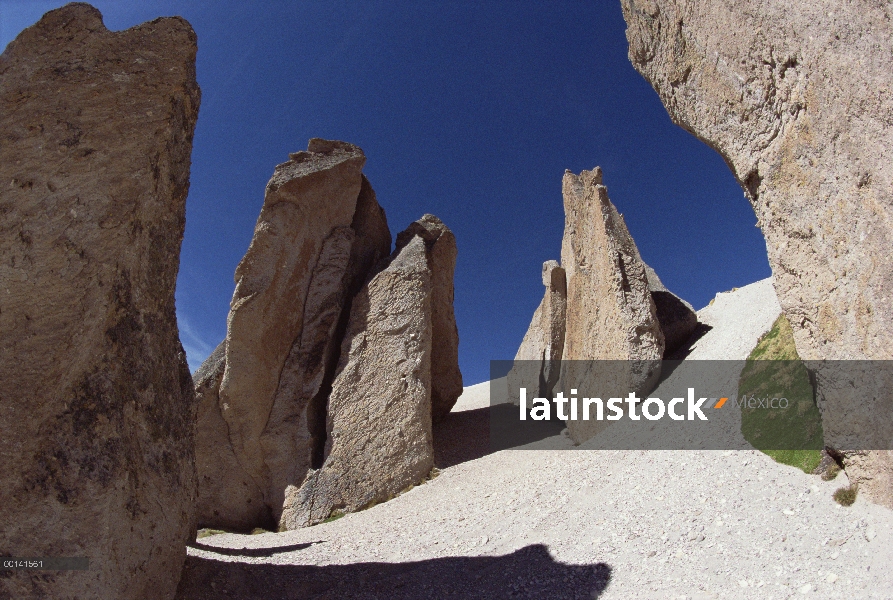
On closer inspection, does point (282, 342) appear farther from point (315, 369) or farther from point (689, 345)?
point (689, 345)

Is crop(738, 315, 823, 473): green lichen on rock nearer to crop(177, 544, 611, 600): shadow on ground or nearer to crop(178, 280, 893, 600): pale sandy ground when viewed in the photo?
crop(178, 280, 893, 600): pale sandy ground

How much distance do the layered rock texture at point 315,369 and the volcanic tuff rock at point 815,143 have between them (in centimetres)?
892

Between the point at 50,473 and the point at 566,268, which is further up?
the point at 566,268

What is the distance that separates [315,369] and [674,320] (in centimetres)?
1047

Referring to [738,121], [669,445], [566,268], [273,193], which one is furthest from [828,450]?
[273,193]

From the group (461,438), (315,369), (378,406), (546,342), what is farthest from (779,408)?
(546,342)

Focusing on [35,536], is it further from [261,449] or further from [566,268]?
[566,268]

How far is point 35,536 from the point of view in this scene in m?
4.24

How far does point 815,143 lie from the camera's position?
736 centimetres

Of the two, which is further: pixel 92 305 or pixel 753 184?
pixel 753 184

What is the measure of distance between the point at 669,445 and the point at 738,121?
585 centimetres

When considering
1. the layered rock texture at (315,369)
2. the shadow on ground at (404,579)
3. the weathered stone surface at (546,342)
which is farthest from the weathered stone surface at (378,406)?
the weathered stone surface at (546,342)

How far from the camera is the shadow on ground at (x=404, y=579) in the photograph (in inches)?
243

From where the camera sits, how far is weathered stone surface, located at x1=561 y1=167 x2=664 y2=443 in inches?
504
